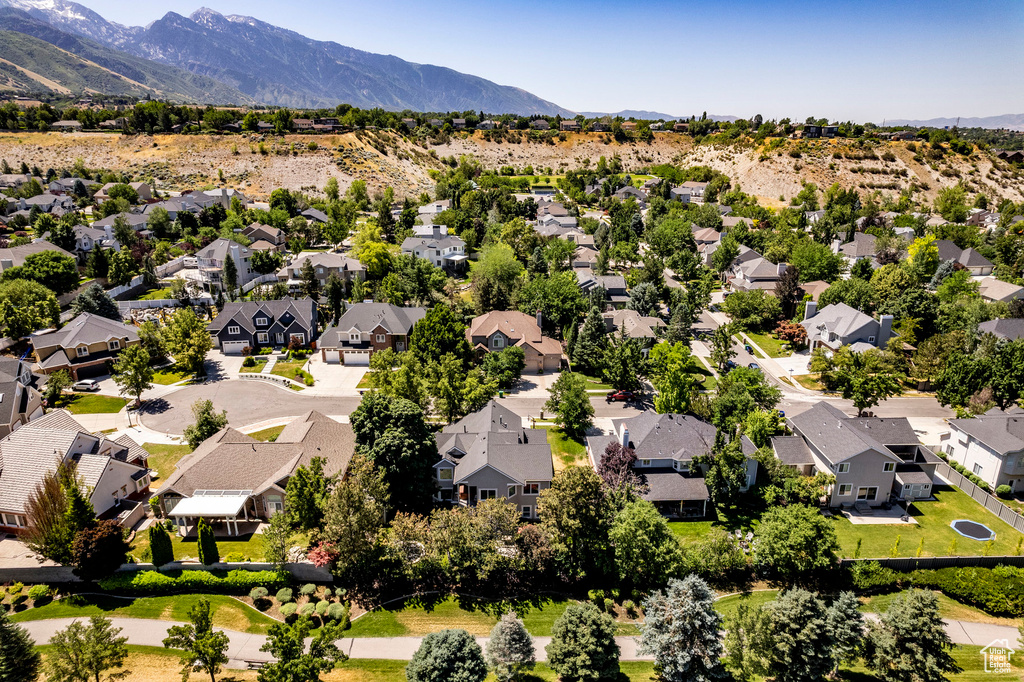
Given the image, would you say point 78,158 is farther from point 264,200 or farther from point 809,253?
point 809,253

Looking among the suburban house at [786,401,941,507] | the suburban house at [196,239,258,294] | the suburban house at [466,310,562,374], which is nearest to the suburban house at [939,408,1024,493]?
the suburban house at [786,401,941,507]

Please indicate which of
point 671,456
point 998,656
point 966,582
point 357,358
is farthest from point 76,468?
point 966,582

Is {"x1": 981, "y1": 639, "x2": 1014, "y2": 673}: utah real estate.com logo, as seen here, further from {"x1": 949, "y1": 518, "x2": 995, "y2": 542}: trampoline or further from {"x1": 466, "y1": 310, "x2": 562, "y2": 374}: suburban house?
{"x1": 466, "y1": 310, "x2": 562, "y2": 374}: suburban house

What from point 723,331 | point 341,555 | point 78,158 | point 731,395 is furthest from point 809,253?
point 78,158

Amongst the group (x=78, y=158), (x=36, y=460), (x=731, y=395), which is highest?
(x=78, y=158)

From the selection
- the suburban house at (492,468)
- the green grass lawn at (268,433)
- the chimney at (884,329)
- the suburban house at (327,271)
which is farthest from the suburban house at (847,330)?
the suburban house at (327,271)

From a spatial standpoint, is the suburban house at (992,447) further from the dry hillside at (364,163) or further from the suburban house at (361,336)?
the dry hillside at (364,163)
